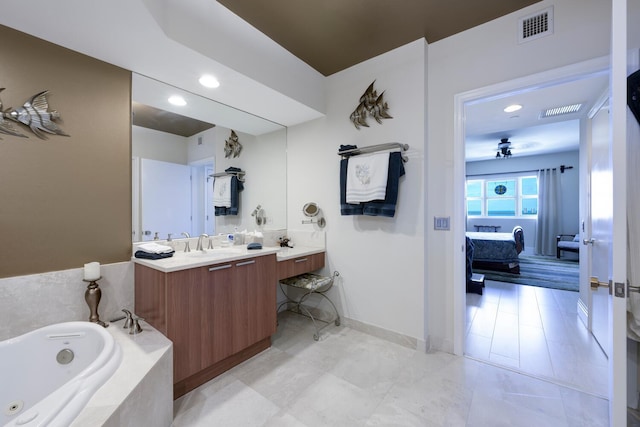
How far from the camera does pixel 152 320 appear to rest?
5.64 feet

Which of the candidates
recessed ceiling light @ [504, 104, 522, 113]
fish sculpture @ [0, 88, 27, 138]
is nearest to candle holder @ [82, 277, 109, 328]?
fish sculpture @ [0, 88, 27, 138]

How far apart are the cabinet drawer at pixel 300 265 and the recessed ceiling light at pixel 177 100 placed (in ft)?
5.40

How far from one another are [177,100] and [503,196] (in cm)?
811

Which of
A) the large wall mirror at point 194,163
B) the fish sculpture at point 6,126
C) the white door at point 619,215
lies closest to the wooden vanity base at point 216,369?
the large wall mirror at point 194,163

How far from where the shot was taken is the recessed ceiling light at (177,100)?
2.21 metres

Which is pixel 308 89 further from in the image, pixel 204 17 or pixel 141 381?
pixel 141 381

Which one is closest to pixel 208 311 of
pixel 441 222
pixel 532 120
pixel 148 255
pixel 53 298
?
pixel 148 255

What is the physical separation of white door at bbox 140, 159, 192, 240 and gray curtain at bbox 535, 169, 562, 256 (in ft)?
26.1

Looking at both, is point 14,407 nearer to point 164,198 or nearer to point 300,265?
point 164,198

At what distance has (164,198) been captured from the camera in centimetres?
Result: 222

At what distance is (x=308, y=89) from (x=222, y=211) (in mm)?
1488

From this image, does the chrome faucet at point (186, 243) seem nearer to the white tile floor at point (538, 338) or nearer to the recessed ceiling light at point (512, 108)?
the white tile floor at point (538, 338)

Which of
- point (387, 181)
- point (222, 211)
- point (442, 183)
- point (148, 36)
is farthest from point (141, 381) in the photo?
point (442, 183)

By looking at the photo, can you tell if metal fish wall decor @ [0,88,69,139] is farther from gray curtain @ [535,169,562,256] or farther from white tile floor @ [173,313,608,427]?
gray curtain @ [535,169,562,256]
